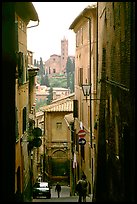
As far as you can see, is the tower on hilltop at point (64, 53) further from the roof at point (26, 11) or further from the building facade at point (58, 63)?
the roof at point (26, 11)

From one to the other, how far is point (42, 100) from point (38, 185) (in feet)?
343

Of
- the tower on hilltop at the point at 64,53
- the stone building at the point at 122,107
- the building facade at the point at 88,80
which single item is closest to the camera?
the stone building at the point at 122,107

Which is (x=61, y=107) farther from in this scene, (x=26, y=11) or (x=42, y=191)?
(x=26, y=11)

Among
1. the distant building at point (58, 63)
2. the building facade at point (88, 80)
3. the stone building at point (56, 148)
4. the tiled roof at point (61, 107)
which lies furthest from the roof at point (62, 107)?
the distant building at point (58, 63)

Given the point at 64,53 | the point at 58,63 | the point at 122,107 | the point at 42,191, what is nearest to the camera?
the point at 122,107

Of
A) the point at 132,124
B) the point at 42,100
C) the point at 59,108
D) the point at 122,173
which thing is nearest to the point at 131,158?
the point at 132,124

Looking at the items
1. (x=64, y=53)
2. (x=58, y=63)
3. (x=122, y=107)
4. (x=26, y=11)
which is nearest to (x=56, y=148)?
(x=26, y=11)

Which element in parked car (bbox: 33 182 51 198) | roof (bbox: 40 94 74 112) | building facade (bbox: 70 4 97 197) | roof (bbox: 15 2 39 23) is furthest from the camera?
roof (bbox: 40 94 74 112)

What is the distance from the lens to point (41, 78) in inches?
6437

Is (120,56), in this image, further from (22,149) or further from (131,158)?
(22,149)

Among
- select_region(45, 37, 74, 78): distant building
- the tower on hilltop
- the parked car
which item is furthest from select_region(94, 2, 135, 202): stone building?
select_region(45, 37, 74, 78): distant building

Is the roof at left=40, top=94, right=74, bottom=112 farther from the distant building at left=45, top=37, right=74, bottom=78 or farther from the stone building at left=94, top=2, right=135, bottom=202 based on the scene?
the distant building at left=45, top=37, right=74, bottom=78

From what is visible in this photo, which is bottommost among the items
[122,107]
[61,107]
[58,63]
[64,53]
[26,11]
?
[61,107]

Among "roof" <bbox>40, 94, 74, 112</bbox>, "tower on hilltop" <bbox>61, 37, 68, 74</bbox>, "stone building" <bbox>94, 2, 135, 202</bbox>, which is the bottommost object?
"roof" <bbox>40, 94, 74, 112</bbox>
